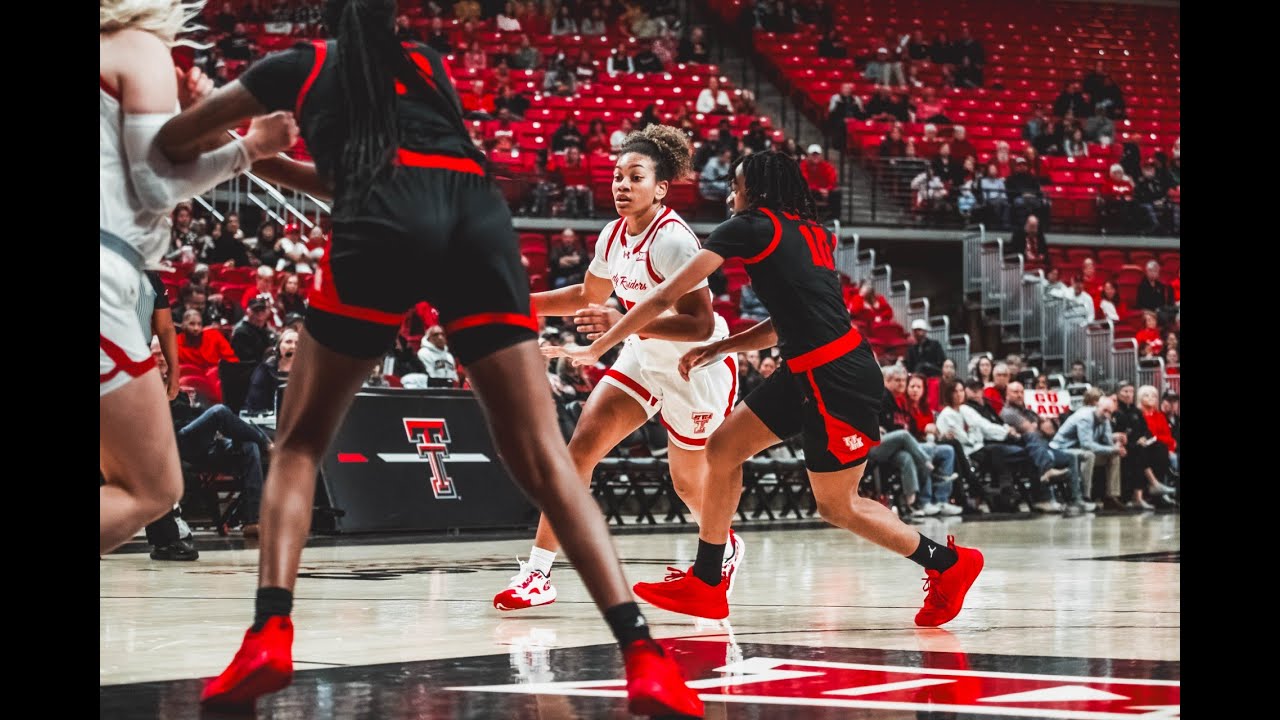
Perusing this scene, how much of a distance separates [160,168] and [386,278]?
54 cm

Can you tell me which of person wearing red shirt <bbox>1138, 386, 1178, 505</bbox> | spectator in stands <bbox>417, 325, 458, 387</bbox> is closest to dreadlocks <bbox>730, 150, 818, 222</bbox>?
spectator in stands <bbox>417, 325, 458, 387</bbox>

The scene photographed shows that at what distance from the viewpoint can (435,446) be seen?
10.6 meters

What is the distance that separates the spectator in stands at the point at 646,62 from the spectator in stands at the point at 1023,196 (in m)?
4.92

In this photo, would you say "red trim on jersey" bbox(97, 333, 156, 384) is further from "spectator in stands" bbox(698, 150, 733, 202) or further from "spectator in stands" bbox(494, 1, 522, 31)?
"spectator in stands" bbox(494, 1, 522, 31)

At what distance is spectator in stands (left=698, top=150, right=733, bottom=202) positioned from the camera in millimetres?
18438

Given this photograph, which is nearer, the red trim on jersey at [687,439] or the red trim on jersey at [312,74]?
the red trim on jersey at [312,74]

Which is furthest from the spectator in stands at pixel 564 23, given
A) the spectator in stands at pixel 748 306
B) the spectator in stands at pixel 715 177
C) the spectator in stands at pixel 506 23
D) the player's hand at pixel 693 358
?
the player's hand at pixel 693 358

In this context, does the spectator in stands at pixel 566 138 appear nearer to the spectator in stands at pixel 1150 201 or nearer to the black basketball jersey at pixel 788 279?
the spectator in stands at pixel 1150 201

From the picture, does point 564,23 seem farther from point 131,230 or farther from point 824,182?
point 131,230

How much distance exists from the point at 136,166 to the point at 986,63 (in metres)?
22.8

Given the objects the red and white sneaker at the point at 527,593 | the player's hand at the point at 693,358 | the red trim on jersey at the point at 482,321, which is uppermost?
the red trim on jersey at the point at 482,321

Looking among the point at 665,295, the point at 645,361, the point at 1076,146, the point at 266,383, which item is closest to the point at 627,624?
the point at 665,295

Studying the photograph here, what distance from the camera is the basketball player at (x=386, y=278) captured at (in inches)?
132

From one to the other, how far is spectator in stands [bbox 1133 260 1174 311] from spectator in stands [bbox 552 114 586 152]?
7.48 meters
